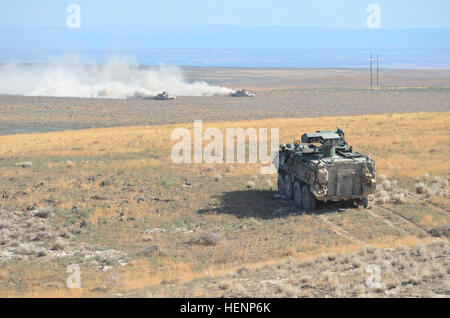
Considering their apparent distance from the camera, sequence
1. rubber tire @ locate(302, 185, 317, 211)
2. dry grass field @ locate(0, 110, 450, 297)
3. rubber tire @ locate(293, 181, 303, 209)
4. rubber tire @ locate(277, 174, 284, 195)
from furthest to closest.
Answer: rubber tire @ locate(277, 174, 284, 195)
rubber tire @ locate(293, 181, 303, 209)
rubber tire @ locate(302, 185, 317, 211)
dry grass field @ locate(0, 110, 450, 297)

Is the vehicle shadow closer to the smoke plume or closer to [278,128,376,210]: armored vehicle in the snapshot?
[278,128,376,210]: armored vehicle

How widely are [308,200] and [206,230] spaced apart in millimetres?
4128

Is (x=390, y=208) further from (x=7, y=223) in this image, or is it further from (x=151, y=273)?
(x=7, y=223)

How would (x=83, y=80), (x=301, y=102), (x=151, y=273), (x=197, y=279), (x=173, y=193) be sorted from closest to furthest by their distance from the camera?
(x=197, y=279), (x=151, y=273), (x=173, y=193), (x=301, y=102), (x=83, y=80)

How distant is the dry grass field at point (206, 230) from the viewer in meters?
14.9

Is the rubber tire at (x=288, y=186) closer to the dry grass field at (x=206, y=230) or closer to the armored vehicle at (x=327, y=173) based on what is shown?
the armored vehicle at (x=327, y=173)

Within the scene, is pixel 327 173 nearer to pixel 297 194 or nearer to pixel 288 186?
pixel 297 194

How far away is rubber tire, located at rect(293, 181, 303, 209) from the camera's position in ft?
77.9

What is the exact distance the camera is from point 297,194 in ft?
78.6

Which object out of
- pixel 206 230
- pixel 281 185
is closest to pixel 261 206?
pixel 281 185

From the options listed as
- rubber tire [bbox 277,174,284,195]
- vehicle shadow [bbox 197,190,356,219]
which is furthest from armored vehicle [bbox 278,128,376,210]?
rubber tire [bbox 277,174,284,195]

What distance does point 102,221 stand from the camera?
22.8 m
